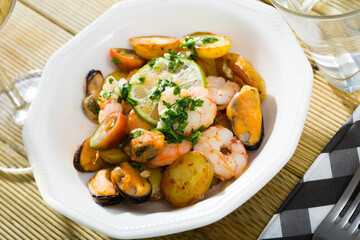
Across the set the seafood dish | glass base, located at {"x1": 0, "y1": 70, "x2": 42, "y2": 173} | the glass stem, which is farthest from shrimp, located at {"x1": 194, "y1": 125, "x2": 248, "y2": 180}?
the glass stem

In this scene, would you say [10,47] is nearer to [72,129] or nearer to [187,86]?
[72,129]

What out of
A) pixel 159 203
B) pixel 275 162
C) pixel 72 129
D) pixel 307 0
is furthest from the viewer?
pixel 307 0

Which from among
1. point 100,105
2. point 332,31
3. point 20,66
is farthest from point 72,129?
point 332,31

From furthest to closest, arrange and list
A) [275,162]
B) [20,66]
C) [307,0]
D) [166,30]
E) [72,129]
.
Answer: [20,66]
[307,0]
[166,30]
[72,129]
[275,162]

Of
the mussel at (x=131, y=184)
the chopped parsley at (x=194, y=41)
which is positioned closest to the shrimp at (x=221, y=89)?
the chopped parsley at (x=194, y=41)

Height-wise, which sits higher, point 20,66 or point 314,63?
point 314,63

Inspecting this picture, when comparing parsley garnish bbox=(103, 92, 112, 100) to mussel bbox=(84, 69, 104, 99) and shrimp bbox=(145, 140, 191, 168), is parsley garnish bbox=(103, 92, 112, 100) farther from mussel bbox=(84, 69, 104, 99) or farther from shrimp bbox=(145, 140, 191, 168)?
shrimp bbox=(145, 140, 191, 168)

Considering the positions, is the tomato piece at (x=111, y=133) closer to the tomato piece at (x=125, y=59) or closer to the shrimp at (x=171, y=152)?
the shrimp at (x=171, y=152)
